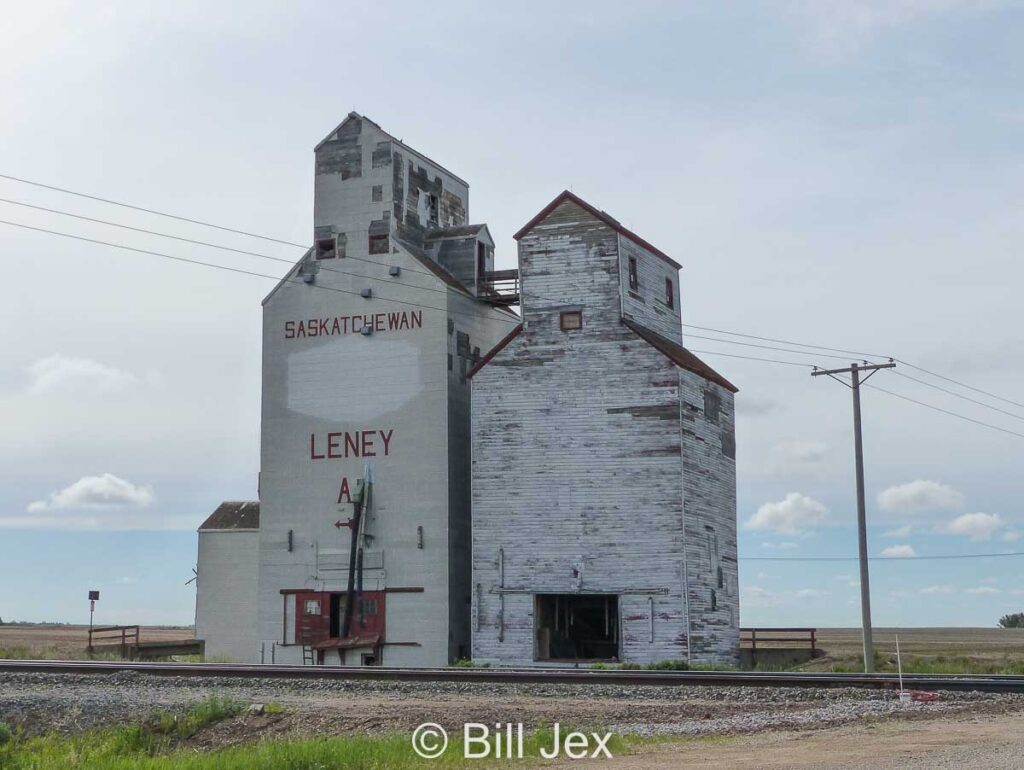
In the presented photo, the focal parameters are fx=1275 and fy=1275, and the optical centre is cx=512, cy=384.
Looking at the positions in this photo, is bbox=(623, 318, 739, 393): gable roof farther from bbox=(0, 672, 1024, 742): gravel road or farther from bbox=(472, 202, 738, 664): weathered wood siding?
bbox=(0, 672, 1024, 742): gravel road

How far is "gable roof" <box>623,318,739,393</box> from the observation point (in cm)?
3859

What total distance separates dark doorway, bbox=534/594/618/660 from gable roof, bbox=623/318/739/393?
7.43 metres

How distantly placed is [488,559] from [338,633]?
6.16 meters

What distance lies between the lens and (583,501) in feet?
125

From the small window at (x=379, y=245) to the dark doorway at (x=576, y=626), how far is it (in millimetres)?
12682

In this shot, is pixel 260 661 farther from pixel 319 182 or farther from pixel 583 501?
pixel 319 182

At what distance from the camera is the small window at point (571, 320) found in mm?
39438

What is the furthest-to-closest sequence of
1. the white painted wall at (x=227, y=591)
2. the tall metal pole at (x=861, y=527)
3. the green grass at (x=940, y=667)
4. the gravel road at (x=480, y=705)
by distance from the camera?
1. the white painted wall at (x=227, y=591)
2. the tall metal pole at (x=861, y=527)
3. the green grass at (x=940, y=667)
4. the gravel road at (x=480, y=705)

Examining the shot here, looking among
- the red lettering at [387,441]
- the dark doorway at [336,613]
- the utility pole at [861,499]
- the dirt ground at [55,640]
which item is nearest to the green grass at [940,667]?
the utility pole at [861,499]

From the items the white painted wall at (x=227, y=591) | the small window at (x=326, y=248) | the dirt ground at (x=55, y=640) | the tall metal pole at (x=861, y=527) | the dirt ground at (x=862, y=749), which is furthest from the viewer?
the white painted wall at (x=227, y=591)

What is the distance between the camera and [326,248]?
1724 inches

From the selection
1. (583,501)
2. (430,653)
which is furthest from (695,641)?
(430,653)

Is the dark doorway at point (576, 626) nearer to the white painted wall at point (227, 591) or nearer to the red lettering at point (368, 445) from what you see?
the red lettering at point (368, 445)

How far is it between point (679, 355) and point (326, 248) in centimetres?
1278
